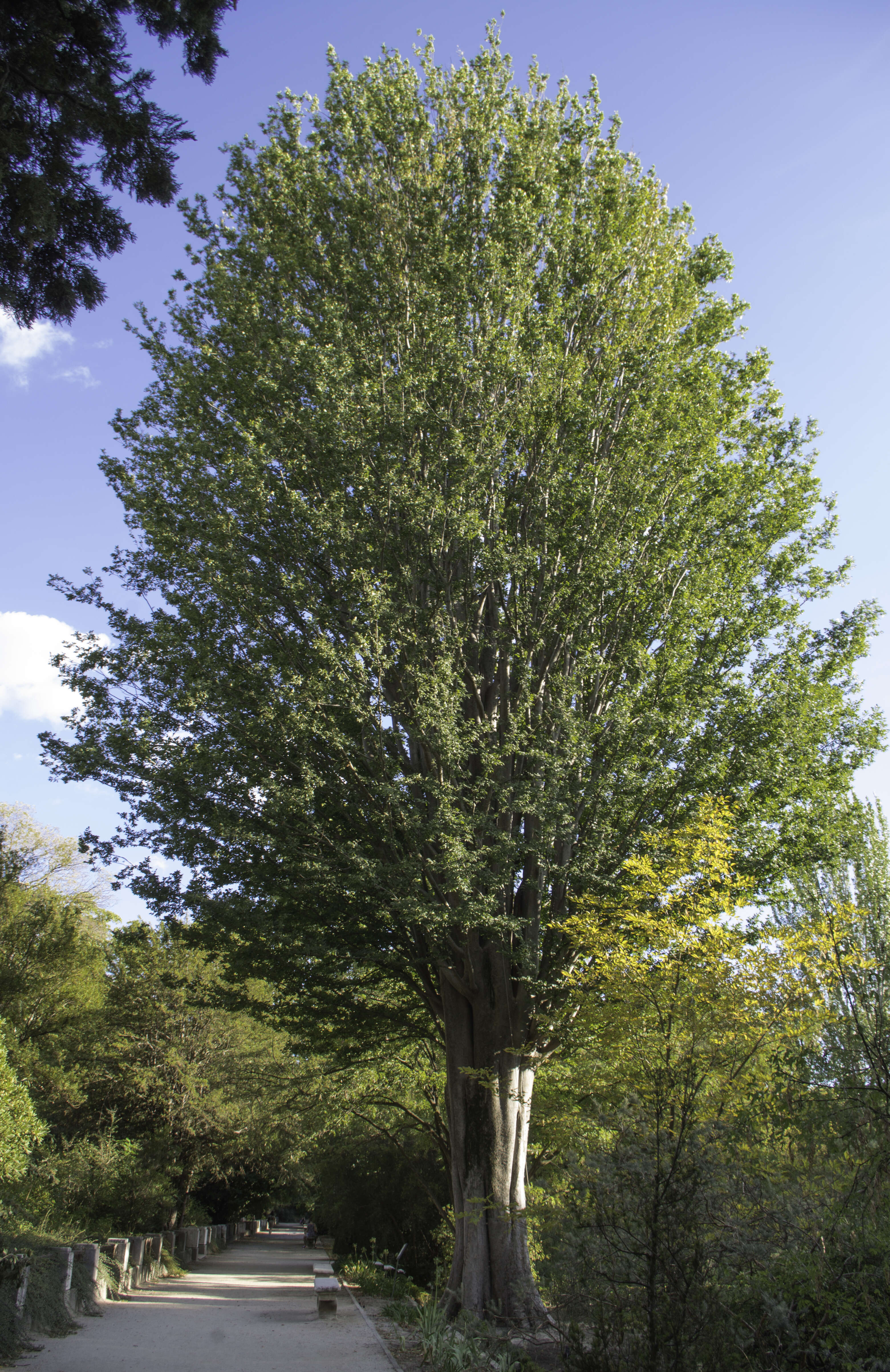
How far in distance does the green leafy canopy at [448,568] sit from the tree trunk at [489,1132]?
15.4 inches

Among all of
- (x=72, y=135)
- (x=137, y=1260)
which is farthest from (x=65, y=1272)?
(x=72, y=135)

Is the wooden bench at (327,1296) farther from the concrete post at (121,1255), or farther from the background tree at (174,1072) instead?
the background tree at (174,1072)

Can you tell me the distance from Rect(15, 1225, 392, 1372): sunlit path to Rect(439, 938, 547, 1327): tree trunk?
145 cm

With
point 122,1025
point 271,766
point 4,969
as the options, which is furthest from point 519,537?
point 122,1025

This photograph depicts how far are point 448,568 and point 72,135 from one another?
6657 millimetres

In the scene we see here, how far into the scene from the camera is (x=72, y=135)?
489cm

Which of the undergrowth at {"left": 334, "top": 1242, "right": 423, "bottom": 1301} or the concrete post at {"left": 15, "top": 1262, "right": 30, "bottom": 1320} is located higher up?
the concrete post at {"left": 15, "top": 1262, "right": 30, "bottom": 1320}

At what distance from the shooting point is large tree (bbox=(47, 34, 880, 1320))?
990cm

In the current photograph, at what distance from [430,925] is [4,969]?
1724 cm

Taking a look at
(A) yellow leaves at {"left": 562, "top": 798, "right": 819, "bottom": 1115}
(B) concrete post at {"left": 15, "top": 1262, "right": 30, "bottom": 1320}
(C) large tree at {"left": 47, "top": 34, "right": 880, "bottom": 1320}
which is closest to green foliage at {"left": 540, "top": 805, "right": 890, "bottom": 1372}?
(A) yellow leaves at {"left": 562, "top": 798, "right": 819, "bottom": 1115}

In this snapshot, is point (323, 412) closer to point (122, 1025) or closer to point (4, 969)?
point (4, 969)

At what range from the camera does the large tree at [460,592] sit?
9.90m

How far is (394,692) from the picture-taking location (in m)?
11.9

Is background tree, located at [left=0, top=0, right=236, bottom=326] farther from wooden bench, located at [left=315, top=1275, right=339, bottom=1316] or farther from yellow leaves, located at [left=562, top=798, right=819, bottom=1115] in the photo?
wooden bench, located at [left=315, top=1275, right=339, bottom=1316]
